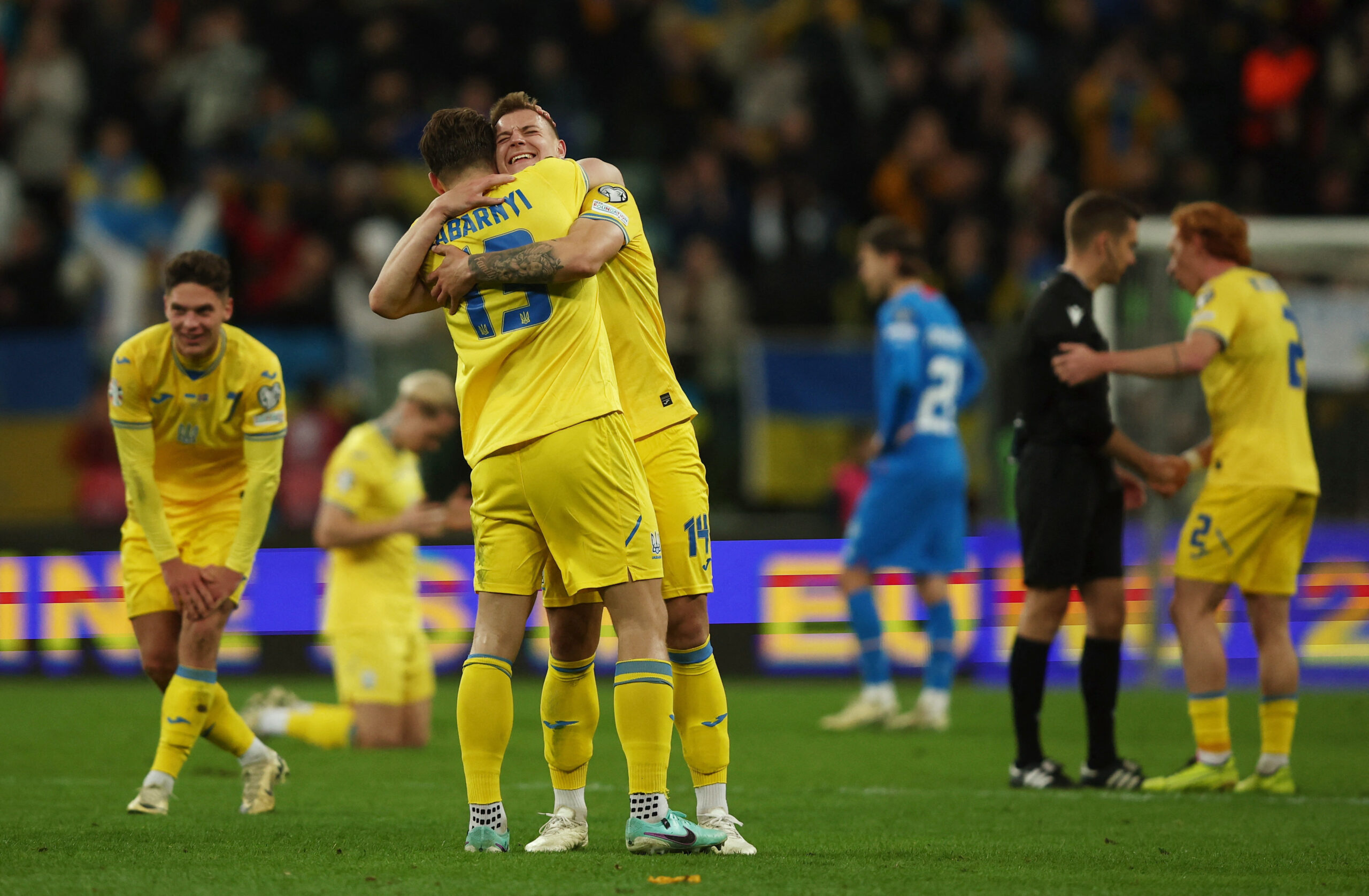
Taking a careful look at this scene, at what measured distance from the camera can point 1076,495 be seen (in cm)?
734

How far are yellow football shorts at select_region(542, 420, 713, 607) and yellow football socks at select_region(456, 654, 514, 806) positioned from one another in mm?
359

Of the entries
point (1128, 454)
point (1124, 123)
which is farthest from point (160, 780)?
point (1124, 123)

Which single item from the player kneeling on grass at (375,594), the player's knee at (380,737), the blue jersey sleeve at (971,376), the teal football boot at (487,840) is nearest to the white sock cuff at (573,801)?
the teal football boot at (487,840)

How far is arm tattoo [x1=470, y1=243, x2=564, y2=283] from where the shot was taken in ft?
16.4

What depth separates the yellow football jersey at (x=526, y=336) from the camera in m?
5.05

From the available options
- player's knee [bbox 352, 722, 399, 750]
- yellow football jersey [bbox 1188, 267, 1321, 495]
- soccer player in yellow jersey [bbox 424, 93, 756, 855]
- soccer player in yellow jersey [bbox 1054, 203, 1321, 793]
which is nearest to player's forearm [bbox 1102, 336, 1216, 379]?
soccer player in yellow jersey [bbox 1054, 203, 1321, 793]

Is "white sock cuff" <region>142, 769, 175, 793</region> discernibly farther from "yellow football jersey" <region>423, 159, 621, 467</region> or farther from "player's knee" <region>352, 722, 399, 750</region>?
"player's knee" <region>352, 722, 399, 750</region>

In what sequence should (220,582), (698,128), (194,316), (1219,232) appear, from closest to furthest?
1. (194,316)
2. (220,582)
3. (1219,232)
4. (698,128)

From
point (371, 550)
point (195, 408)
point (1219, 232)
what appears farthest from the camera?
point (371, 550)

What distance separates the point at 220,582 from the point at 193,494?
54 centimetres

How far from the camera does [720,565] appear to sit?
1281 centimetres

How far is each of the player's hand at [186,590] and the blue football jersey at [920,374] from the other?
4905 mm

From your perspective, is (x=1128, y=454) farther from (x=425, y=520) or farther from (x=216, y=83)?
(x=216, y=83)

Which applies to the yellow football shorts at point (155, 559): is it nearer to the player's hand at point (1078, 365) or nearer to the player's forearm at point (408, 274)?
the player's forearm at point (408, 274)
